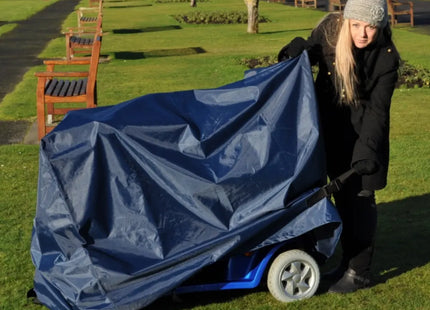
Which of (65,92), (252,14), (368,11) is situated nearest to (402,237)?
(368,11)

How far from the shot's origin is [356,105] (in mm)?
5074

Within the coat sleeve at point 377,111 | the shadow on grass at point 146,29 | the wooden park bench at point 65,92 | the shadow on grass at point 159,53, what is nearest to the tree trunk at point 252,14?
the shadow on grass at point 159,53

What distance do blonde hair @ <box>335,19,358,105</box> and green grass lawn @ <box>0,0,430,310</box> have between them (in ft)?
4.19

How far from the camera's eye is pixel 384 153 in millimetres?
5133

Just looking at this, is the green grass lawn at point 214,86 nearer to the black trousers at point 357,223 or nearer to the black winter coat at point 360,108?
the black trousers at point 357,223

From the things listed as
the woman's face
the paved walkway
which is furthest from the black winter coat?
the paved walkway

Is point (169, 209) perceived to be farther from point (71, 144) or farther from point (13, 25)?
point (13, 25)

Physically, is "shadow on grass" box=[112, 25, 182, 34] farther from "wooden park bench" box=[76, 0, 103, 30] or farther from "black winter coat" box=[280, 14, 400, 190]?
"black winter coat" box=[280, 14, 400, 190]

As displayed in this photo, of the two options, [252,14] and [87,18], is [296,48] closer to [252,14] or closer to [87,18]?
[252,14]

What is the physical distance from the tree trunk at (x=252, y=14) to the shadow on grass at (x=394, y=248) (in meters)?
17.6

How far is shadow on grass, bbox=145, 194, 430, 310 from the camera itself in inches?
207

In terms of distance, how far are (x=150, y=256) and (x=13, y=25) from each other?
29035 mm

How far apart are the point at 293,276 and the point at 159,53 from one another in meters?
16.2

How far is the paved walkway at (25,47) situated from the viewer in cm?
1098
